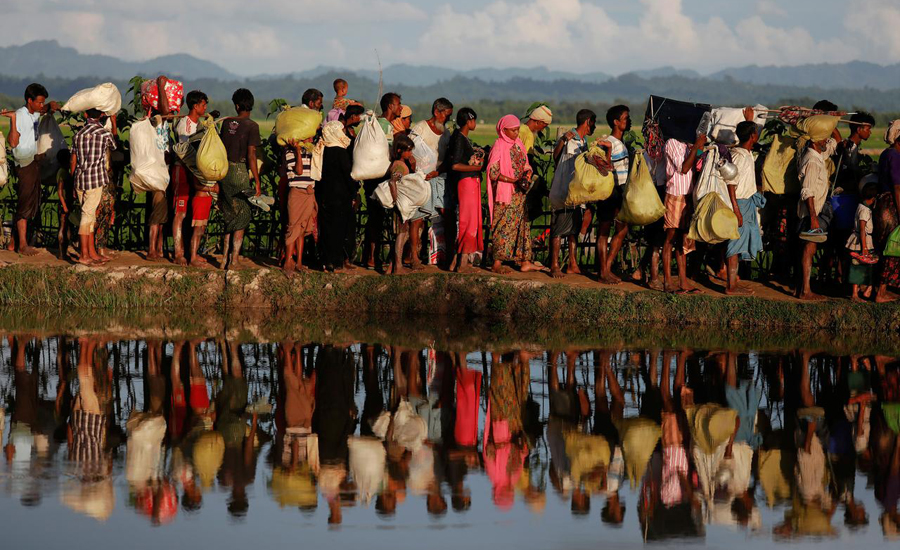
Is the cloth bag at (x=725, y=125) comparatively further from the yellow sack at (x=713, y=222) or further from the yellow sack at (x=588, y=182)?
the yellow sack at (x=588, y=182)

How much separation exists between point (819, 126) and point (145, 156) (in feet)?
21.9

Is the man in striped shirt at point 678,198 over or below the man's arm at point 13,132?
below

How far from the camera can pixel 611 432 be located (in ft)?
27.1

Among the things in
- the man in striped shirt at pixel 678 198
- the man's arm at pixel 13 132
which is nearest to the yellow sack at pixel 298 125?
the man's arm at pixel 13 132

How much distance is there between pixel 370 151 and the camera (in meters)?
12.8

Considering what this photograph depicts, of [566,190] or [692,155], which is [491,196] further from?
[692,155]

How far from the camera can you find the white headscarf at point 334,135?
12.9 m

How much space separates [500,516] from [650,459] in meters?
1.39

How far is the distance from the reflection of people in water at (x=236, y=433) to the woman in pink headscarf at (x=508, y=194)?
11.8 feet

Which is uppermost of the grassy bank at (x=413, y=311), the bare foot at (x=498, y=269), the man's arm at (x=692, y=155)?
the man's arm at (x=692, y=155)

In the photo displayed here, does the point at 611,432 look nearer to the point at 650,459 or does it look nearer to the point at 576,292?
the point at 650,459

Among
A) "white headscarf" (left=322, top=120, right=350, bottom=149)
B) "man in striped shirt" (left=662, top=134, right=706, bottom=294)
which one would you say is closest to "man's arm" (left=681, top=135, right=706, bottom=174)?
"man in striped shirt" (left=662, top=134, right=706, bottom=294)

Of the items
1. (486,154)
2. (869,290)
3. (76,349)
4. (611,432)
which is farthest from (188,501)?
(869,290)

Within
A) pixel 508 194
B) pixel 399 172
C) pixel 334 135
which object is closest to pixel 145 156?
pixel 334 135
